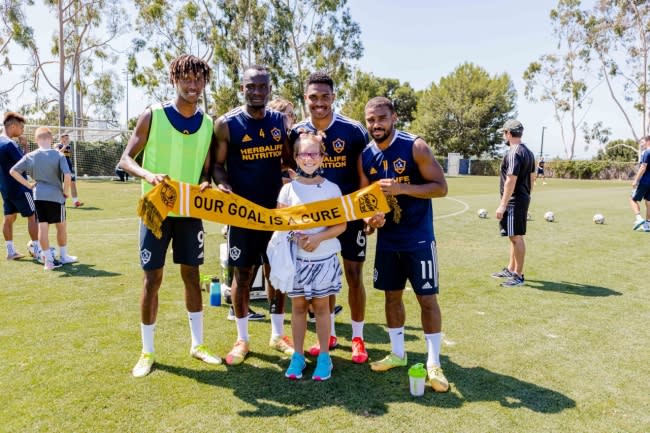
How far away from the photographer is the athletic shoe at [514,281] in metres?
7.60

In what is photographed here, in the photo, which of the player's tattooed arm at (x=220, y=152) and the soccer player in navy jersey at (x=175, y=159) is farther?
the player's tattooed arm at (x=220, y=152)

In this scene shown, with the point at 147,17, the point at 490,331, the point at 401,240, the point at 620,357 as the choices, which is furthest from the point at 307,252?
the point at 147,17

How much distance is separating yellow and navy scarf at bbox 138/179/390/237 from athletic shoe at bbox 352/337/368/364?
1.34m

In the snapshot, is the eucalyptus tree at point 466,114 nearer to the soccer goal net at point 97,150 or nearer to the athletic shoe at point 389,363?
the soccer goal net at point 97,150

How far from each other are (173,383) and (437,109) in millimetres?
69268

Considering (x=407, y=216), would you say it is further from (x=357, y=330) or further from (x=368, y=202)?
(x=357, y=330)

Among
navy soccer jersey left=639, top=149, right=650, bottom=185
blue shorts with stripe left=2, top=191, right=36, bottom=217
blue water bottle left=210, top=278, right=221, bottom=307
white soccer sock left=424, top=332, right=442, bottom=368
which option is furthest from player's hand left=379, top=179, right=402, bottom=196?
navy soccer jersey left=639, top=149, right=650, bottom=185

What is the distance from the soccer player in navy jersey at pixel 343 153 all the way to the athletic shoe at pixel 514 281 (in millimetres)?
3645

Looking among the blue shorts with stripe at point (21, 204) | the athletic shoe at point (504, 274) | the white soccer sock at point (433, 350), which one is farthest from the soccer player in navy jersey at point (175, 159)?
the blue shorts with stripe at point (21, 204)

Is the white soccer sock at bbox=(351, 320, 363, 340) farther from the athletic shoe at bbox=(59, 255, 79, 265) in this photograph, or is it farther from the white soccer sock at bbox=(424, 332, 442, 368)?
the athletic shoe at bbox=(59, 255, 79, 265)

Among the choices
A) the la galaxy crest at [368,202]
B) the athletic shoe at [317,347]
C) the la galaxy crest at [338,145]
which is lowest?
the athletic shoe at [317,347]

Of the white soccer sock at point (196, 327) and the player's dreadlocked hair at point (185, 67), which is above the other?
the player's dreadlocked hair at point (185, 67)

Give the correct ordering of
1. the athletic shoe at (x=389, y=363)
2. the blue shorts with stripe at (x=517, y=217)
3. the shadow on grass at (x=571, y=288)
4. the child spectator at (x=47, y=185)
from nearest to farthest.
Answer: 1. the athletic shoe at (x=389, y=363)
2. the shadow on grass at (x=571, y=288)
3. the blue shorts with stripe at (x=517, y=217)
4. the child spectator at (x=47, y=185)

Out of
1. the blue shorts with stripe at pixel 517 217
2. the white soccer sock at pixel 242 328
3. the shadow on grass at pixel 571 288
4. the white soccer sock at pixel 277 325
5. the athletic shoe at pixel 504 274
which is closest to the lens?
the white soccer sock at pixel 242 328
